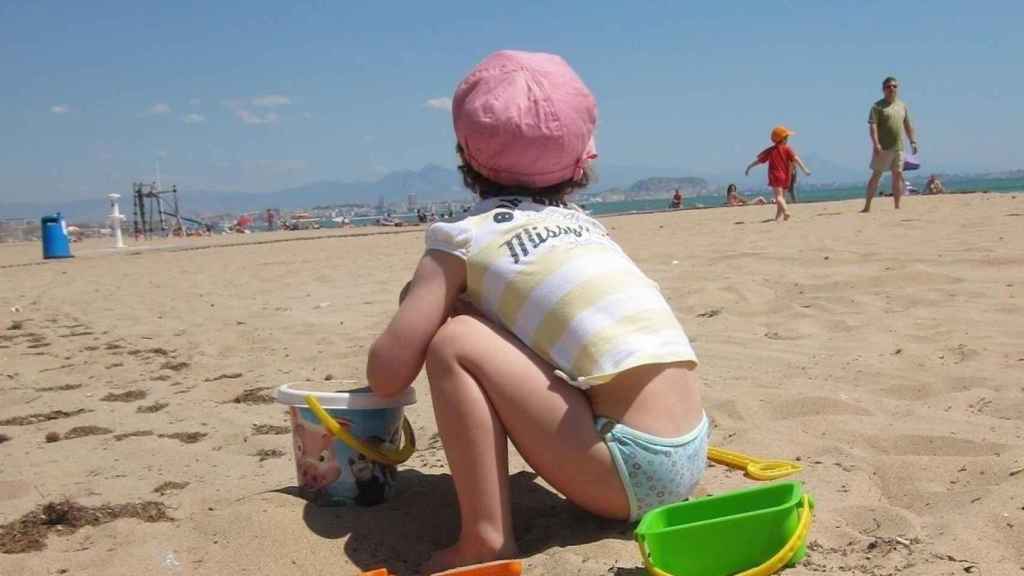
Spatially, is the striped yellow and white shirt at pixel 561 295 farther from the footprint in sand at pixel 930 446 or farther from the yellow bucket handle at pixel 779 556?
the footprint in sand at pixel 930 446

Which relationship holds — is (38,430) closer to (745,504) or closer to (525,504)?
(525,504)

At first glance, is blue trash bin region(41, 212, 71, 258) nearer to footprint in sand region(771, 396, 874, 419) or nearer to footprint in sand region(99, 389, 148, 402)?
footprint in sand region(99, 389, 148, 402)

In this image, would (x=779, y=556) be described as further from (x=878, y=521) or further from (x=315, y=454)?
(x=315, y=454)

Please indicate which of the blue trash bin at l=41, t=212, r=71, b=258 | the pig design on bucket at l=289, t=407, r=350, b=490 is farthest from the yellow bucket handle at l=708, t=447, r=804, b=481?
the blue trash bin at l=41, t=212, r=71, b=258

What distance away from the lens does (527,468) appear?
2.67 m

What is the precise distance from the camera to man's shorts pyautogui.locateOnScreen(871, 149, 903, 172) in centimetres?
1055

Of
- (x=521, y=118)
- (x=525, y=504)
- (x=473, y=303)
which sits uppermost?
(x=521, y=118)

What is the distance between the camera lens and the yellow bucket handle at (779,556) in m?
1.70

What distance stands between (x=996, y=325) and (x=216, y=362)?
11.6 feet

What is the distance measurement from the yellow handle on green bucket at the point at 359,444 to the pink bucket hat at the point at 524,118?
0.69 meters

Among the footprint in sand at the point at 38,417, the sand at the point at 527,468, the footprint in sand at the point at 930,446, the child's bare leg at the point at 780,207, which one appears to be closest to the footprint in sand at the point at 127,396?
the sand at the point at 527,468

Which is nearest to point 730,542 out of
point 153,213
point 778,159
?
point 778,159

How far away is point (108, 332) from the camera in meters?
5.73

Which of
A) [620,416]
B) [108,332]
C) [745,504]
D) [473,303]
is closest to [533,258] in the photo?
[473,303]
